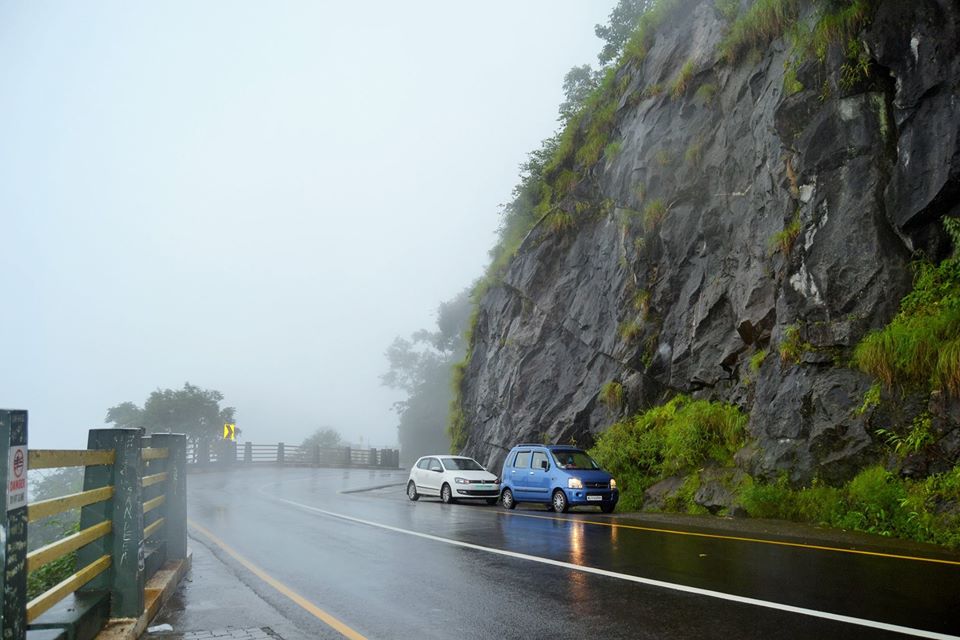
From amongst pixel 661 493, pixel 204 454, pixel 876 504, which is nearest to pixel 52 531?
pixel 661 493

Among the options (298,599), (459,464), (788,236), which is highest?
(788,236)

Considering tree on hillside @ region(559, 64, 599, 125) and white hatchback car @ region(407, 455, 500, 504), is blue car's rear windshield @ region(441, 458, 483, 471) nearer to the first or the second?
white hatchback car @ region(407, 455, 500, 504)

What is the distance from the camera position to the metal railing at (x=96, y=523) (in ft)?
13.2

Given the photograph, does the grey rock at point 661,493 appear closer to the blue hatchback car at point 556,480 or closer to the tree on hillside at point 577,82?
the blue hatchback car at point 556,480

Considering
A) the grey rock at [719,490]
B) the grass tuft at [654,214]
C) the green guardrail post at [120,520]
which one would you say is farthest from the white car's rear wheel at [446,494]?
the green guardrail post at [120,520]

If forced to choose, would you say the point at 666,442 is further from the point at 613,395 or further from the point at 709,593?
the point at 709,593

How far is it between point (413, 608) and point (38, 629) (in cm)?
316

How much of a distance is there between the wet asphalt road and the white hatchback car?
785 cm

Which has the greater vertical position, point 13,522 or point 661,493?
point 13,522

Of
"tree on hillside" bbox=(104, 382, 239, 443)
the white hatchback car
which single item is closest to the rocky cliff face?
the white hatchback car

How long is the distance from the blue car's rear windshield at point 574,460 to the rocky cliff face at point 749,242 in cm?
299

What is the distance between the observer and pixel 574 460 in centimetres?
1939

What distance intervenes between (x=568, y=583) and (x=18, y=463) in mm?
5655

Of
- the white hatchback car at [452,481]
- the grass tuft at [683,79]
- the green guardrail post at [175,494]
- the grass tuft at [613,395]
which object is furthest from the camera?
the grass tuft at [683,79]
